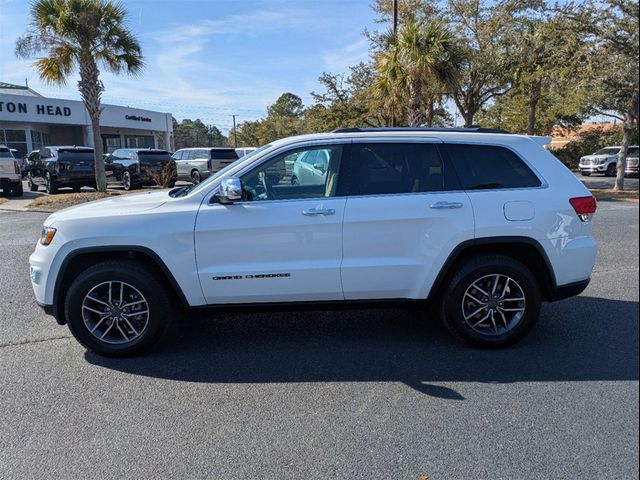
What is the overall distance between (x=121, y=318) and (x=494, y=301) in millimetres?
3124

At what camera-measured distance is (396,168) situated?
A: 165 inches

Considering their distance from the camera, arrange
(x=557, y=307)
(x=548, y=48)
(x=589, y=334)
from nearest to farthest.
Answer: (x=589, y=334) < (x=557, y=307) < (x=548, y=48)

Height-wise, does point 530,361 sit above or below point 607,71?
below

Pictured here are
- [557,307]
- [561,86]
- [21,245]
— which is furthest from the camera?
[561,86]

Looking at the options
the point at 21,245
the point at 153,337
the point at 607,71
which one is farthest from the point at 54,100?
the point at 153,337

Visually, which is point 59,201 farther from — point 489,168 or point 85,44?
point 489,168

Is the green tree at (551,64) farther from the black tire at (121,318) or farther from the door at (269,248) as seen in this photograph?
the black tire at (121,318)

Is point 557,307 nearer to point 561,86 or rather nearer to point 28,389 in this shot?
point 28,389

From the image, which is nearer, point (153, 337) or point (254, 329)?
point (153, 337)

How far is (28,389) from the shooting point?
3.67 meters

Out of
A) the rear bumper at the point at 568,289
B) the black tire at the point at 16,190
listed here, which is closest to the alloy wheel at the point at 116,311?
the rear bumper at the point at 568,289

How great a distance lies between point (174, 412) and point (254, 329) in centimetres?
153

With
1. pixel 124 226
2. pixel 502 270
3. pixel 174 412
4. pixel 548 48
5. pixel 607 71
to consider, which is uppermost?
pixel 548 48

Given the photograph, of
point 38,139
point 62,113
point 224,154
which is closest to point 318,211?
point 224,154
